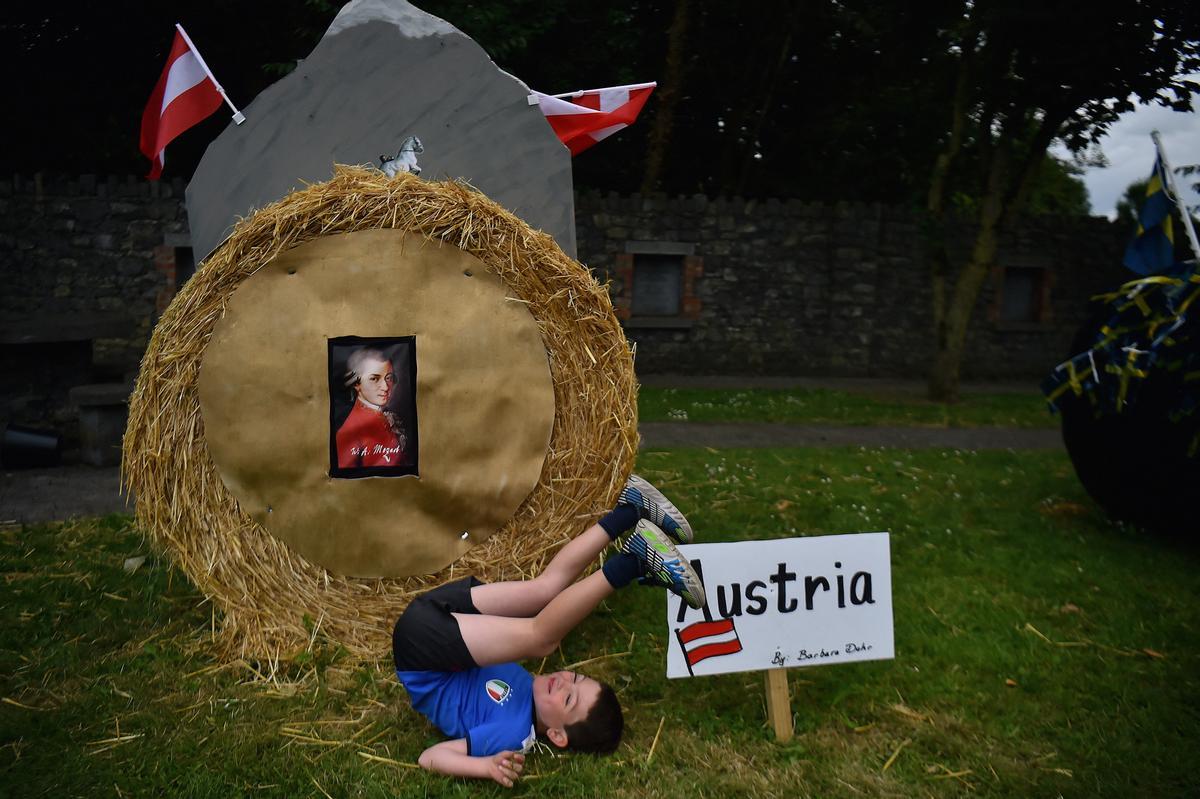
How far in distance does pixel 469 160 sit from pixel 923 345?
1224 cm

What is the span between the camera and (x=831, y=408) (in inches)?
458

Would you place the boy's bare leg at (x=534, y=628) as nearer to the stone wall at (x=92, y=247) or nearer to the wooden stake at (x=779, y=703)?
the wooden stake at (x=779, y=703)

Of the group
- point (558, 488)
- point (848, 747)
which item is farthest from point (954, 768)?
point (558, 488)

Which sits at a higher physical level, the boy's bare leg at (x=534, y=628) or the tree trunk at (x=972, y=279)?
the tree trunk at (x=972, y=279)

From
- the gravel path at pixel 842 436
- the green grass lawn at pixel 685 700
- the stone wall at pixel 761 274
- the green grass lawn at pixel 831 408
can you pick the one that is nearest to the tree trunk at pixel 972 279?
the green grass lawn at pixel 831 408

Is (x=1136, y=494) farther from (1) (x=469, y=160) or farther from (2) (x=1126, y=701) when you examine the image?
(1) (x=469, y=160)

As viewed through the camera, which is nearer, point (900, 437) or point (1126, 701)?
point (1126, 701)

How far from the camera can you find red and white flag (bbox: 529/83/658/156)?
565 cm

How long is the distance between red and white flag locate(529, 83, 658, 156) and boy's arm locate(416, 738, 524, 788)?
3.59 metres

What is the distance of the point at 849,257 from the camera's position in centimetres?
1520

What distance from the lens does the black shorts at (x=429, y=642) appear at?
327cm

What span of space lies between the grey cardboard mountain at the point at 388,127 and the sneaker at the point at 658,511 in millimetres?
1624

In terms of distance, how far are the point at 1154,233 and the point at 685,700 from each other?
12.3 ft

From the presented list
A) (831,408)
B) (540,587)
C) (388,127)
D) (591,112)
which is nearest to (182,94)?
(388,127)
